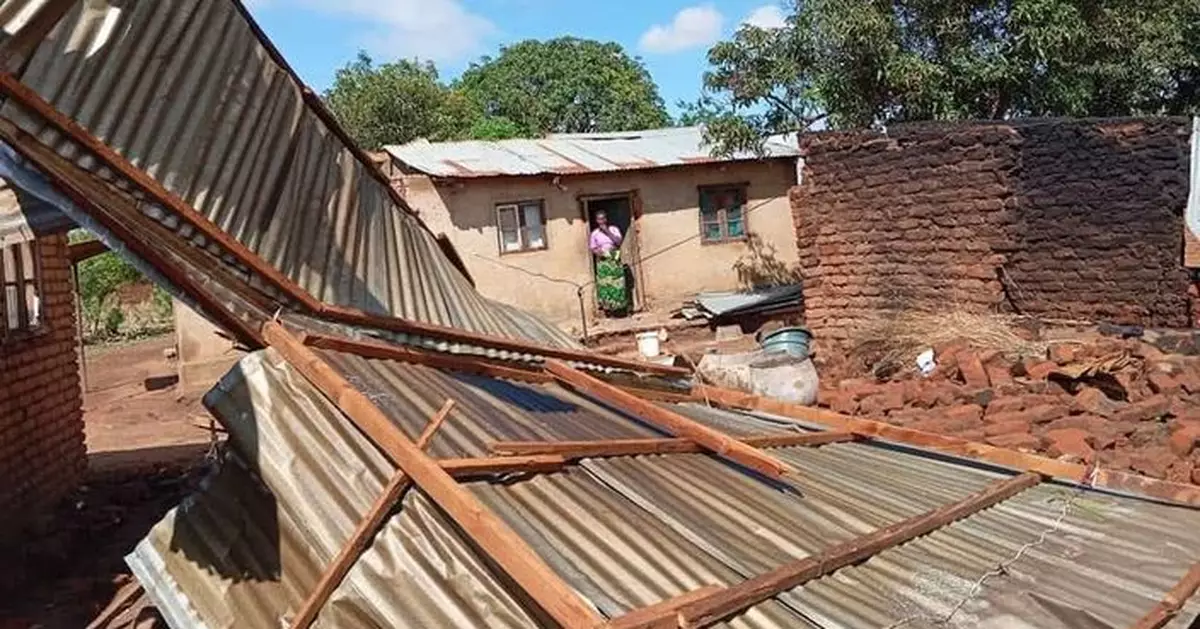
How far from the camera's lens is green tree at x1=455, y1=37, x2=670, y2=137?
3797 cm

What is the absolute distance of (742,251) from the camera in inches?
752

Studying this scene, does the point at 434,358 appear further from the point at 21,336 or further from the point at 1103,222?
the point at 1103,222

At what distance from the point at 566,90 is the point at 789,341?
28.7 metres

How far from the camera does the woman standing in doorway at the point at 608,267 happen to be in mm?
17188

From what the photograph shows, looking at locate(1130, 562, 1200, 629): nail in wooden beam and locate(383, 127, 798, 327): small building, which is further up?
locate(383, 127, 798, 327): small building

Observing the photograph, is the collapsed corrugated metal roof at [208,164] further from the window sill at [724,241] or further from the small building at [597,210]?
the window sill at [724,241]

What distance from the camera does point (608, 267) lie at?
17359mm

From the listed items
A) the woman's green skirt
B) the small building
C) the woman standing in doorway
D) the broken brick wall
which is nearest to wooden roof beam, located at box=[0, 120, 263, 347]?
the broken brick wall

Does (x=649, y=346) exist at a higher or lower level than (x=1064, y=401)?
higher

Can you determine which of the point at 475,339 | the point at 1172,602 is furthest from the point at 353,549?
the point at 1172,602

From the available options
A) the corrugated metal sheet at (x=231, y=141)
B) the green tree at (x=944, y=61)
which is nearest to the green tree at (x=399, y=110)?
the green tree at (x=944, y=61)

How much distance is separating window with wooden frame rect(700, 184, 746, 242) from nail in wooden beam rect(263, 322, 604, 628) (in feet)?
49.7

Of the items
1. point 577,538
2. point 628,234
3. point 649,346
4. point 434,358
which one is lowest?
point 649,346

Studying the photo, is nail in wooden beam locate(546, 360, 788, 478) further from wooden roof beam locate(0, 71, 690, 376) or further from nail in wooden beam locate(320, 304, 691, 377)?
wooden roof beam locate(0, 71, 690, 376)
